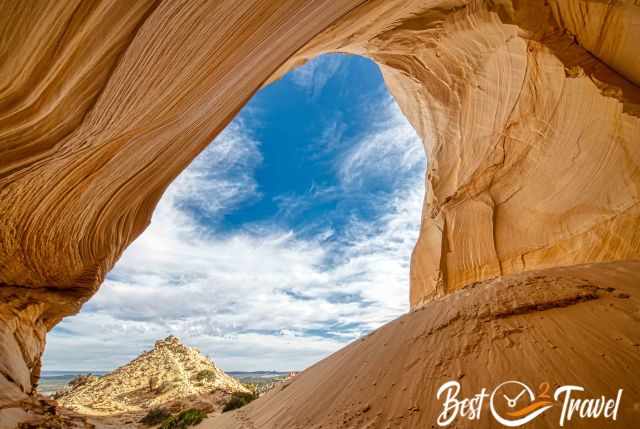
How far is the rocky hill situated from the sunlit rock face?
17.3 meters

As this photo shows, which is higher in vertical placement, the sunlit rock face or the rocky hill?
the sunlit rock face

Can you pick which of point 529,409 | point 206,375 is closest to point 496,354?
point 529,409

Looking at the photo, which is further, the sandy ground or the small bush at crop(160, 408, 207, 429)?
the small bush at crop(160, 408, 207, 429)

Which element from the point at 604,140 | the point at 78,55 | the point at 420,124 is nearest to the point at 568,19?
the point at 604,140

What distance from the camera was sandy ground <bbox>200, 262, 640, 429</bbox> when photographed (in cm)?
313

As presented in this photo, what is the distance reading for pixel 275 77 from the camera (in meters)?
7.85

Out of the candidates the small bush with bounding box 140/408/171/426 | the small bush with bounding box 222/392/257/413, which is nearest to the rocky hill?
the small bush with bounding box 140/408/171/426

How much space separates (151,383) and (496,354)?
29.0 meters

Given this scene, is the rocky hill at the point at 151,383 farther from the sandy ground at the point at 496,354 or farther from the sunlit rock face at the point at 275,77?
the sandy ground at the point at 496,354

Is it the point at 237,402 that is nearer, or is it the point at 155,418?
the point at 155,418

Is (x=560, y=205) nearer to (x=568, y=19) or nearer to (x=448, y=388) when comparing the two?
(x=568, y=19)

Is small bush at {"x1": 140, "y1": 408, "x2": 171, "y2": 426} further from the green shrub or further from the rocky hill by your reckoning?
the green shrub

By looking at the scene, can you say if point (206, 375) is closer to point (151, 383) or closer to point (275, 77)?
point (151, 383)

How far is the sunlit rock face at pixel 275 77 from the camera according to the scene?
122 inches
